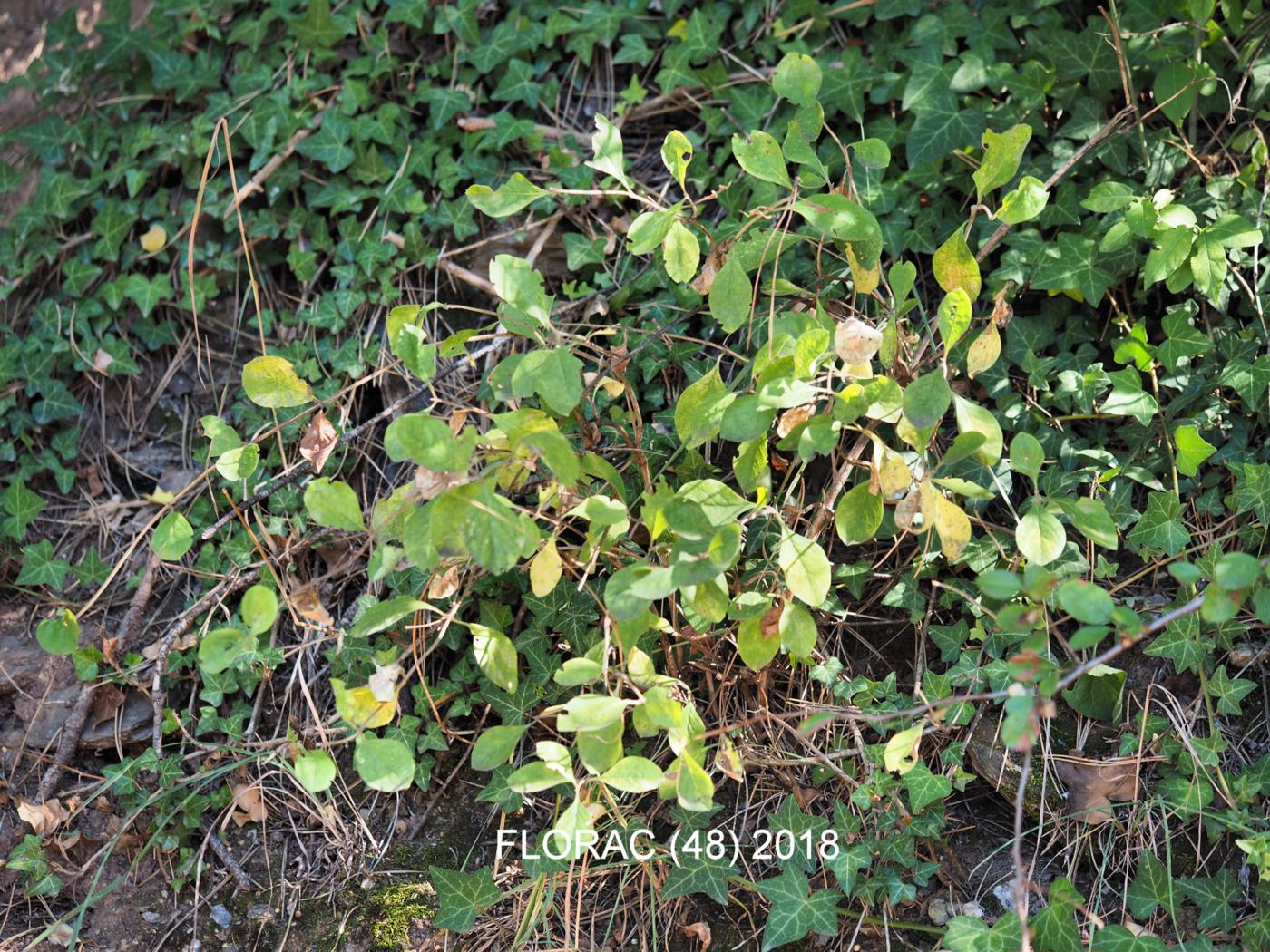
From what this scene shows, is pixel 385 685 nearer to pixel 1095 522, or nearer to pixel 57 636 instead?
pixel 57 636

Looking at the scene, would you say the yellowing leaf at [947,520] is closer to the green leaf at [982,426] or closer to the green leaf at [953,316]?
the green leaf at [982,426]

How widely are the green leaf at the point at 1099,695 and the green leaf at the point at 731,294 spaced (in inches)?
34.6

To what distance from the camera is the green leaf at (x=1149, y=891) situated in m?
1.68

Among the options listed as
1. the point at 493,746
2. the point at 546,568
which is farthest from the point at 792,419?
the point at 493,746

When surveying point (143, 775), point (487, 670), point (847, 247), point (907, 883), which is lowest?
point (907, 883)

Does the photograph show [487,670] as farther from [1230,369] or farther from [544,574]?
[1230,369]

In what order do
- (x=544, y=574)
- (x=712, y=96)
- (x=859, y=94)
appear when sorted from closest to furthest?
(x=544, y=574), (x=859, y=94), (x=712, y=96)

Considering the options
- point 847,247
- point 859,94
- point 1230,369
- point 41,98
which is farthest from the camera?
point 41,98

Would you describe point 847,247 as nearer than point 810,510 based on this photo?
Yes

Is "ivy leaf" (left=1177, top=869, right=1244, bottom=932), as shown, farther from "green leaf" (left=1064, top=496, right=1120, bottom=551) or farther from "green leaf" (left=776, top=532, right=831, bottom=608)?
"green leaf" (left=776, top=532, right=831, bottom=608)

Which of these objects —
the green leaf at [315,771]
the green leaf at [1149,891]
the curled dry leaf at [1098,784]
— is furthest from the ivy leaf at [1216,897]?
the green leaf at [315,771]

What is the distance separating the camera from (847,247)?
179 centimetres

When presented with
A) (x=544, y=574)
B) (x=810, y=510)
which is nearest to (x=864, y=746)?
(x=810, y=510)

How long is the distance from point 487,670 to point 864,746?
656 mm
